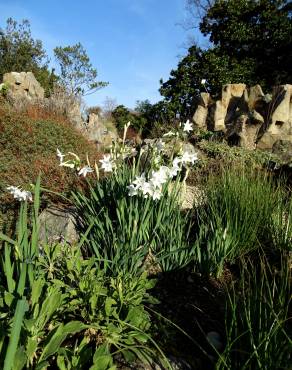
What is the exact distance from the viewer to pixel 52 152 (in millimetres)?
5914

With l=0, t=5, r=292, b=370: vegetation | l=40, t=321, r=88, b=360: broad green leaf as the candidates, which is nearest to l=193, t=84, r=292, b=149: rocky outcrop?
l=0, t=5, r=292, b=370: vegetation

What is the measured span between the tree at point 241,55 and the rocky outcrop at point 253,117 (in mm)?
2941

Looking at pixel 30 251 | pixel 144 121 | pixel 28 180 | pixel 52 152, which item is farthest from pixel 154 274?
pixel 144 121

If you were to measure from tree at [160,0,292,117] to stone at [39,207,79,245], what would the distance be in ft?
42.3

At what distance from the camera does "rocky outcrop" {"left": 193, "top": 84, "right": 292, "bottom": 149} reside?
35.9 feet

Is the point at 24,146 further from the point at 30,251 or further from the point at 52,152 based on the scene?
the point at 30,251

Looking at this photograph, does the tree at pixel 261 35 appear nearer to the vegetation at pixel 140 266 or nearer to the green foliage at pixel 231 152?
the green foliage at pixel 231 152

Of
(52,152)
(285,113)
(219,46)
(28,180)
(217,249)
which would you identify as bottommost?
(217,249)

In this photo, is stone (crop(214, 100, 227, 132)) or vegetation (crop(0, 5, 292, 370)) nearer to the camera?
vegetation (crop(0, 5, 292, 370))

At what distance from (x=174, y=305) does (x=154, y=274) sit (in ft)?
1.68

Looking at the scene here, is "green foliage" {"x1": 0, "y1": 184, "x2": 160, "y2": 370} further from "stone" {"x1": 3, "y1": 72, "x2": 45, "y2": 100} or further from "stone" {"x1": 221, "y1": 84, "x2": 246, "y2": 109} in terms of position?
"stone" {"x1": 3, "y1": 72, "x2": 45, "y2": 100}

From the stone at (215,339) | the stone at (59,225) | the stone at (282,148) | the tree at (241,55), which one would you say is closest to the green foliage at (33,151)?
the stone at (59,225)

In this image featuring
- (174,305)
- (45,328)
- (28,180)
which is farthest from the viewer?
(28,180)

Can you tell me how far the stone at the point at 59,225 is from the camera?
354 centimetres
